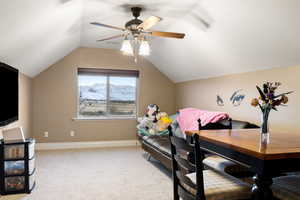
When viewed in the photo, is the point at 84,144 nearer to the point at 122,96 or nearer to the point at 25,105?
the point at 122,96

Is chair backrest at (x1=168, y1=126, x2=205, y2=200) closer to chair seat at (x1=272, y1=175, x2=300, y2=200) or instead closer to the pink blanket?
chair seat at (x1=272, y1=175, x2=300, y2=200)

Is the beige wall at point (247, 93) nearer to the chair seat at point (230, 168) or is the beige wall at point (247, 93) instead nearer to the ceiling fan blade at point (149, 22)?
the chair seat at point (230, 168)

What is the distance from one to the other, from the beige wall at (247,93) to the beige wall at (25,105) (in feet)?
11.4

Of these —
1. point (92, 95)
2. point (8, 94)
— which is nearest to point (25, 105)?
point (8, 94)

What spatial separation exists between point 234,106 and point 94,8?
2.72 m

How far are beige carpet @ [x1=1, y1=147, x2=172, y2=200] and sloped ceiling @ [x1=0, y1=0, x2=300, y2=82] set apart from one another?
5.84ft

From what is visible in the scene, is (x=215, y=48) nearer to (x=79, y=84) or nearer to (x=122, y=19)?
(x=122, y=19)

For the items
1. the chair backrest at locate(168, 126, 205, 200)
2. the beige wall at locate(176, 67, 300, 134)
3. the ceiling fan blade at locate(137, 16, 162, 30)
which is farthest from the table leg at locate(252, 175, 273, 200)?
the ceiling fan blade at locate(137, 16, 162, 30)

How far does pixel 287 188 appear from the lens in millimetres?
1810

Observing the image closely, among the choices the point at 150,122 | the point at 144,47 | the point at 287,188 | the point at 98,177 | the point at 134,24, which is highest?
the point at 134,24

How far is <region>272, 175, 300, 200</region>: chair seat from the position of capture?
168 centimetres

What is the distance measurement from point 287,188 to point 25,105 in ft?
14.4

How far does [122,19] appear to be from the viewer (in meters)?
3.66

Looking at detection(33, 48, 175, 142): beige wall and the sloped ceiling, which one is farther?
detection(33, 48, 175, 142): beige wall
